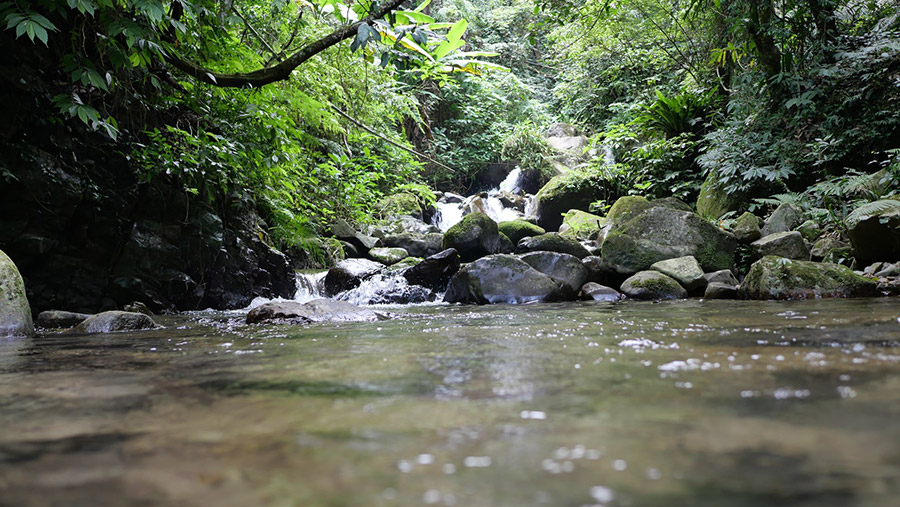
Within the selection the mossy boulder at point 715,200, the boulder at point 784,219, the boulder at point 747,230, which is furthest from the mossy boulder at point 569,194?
the boulder at point 784,219

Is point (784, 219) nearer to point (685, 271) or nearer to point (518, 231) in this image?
point (685, 271)

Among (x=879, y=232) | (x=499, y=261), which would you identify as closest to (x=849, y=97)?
(x=879, y=232)

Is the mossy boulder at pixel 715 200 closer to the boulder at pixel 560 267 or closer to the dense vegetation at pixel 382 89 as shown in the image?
the dense vegetation at pixel 382 89

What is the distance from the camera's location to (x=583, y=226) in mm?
9688

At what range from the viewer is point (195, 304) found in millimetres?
5473

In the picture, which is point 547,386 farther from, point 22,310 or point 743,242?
point 743,242

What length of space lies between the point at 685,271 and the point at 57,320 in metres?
5.82

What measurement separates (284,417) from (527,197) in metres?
13.5

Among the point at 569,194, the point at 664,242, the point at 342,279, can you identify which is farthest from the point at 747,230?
the point at 342,279

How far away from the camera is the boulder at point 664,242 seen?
6250 millimetres

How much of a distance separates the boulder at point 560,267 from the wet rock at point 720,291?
1439 millimetres

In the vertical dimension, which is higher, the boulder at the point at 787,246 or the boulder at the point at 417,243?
the boulder at the point at 417,243

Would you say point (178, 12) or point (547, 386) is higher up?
point (178, 12)

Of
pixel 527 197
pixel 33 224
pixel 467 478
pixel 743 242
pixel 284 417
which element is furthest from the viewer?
pixel 527 197
